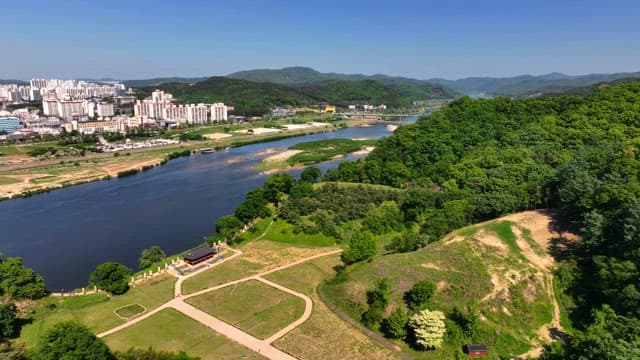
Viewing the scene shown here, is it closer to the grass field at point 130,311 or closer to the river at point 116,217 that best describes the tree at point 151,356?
the grass field at point 130,311

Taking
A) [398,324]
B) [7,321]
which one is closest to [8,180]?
[7,321]

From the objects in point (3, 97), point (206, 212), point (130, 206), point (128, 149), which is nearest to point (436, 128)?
point (206, 212)

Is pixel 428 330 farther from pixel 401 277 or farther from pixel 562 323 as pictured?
pixel 562 323

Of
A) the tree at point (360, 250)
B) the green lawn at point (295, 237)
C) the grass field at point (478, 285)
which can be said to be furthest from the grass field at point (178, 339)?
the green lawn at point (295, 237)

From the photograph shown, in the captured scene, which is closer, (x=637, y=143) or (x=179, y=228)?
(x=637, y=143)

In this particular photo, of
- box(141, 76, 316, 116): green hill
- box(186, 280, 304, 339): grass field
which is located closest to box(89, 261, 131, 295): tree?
box(186, 280, 304, 339): grass field

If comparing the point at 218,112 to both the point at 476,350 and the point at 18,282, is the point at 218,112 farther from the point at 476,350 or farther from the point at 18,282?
the point at 476,350
